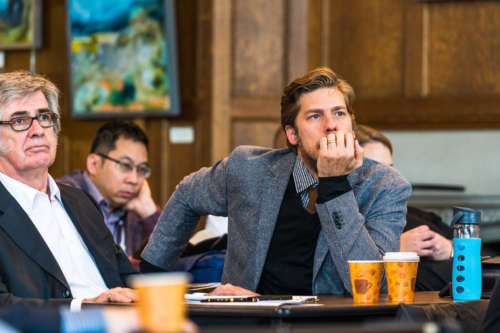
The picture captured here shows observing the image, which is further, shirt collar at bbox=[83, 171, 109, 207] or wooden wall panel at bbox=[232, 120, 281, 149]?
wooden wall panel at bbox=[232, 120, 281, 149]

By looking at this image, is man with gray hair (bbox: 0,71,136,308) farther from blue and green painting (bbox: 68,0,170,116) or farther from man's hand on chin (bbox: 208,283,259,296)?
blue and green painting (bbox: 68,0,170,116)

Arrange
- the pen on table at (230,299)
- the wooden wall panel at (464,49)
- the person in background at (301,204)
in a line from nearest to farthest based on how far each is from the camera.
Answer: the pen on table at (230,299), the person in background at (301,204), the wooden wall panel at (464,49)

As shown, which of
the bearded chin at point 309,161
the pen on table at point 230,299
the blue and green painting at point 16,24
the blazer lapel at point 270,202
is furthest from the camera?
the blue and green painting at point 16,24

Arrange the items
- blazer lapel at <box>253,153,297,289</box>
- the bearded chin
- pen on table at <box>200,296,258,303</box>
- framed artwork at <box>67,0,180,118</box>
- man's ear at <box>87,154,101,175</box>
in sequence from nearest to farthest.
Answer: pen on table at <box>200,296,258,303</box>
blazer lapel at <box>253,153,297,289</box>
the bearded chin
man's ear at <box>87,154,101,175</box>
framed artwork at <box>67,0,180,118</box>

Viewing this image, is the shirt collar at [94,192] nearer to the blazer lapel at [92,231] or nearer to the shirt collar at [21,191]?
the blazer lapel at [92,231]

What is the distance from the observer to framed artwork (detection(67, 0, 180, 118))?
575cm

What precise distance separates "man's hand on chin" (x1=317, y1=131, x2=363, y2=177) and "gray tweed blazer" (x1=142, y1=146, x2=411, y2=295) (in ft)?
0.29

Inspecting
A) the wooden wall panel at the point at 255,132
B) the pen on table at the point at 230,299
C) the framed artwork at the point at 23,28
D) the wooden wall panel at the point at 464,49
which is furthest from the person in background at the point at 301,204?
the framed artwork at the point at 23,28

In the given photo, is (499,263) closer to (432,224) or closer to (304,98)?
(304,98)

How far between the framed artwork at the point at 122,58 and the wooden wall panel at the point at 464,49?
1.93 m

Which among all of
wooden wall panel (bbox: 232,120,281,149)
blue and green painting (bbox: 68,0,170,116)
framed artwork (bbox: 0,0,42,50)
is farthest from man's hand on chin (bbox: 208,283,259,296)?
framed artwork (bbox: 0,0,42,50)

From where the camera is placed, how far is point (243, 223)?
2510 mm

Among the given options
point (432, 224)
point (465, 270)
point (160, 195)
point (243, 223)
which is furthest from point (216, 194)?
point (160, 195)

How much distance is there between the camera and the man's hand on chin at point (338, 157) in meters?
2.32
